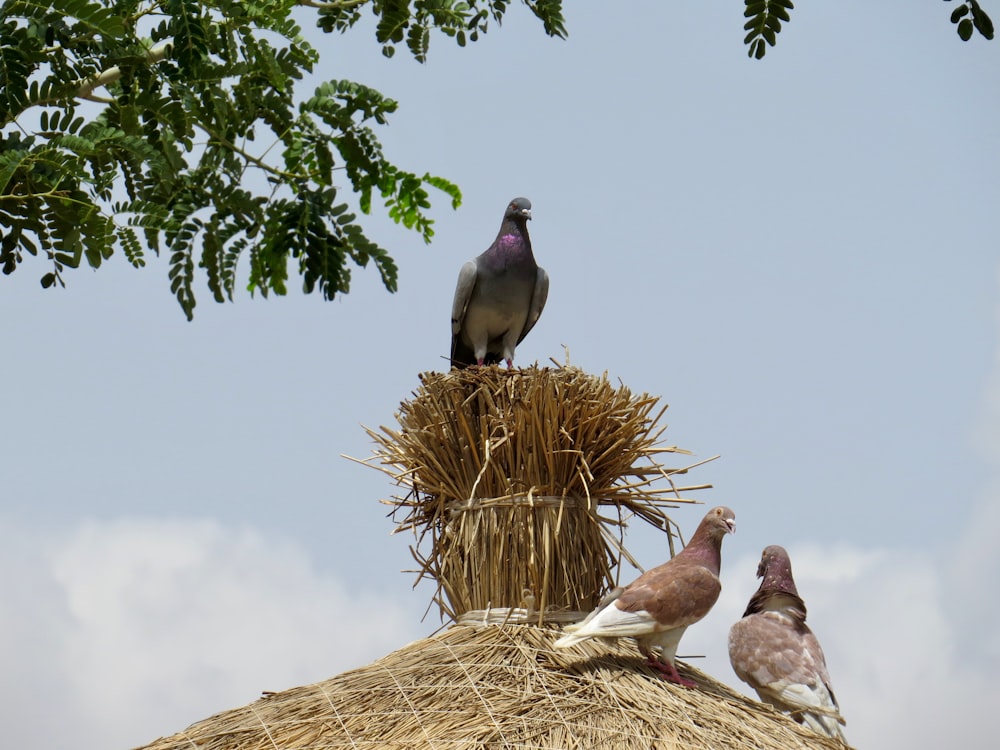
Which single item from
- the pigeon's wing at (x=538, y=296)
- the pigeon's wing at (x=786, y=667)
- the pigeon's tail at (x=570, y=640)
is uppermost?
the pigeon's wing at (x=538, y=296)

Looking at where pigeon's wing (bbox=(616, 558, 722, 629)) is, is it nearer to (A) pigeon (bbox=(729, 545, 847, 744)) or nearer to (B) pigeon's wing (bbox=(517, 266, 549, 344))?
(A) pigeon (bbox=(729, 545, 847, 744))

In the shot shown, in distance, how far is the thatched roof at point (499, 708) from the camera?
385 cm

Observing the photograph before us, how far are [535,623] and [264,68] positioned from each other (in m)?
2.29

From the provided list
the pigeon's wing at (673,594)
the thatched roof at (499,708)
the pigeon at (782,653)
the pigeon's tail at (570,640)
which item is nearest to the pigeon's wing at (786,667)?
the pigeon at (782,653)

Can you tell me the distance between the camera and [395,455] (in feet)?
16.8

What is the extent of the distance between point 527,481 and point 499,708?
3.33 ft

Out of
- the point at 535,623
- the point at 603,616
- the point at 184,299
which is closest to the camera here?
the point at 184,299

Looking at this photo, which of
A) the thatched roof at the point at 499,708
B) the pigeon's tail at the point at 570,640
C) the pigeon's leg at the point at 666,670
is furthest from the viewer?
the pigeon's leg at the point at 666,670

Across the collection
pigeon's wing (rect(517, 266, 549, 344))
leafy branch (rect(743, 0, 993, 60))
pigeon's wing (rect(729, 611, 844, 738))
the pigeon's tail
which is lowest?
pigeon's wing (rect(729, 611, 844, 738))

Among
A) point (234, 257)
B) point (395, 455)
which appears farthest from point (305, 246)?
point (395, 455)

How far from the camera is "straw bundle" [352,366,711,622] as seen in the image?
458 cm

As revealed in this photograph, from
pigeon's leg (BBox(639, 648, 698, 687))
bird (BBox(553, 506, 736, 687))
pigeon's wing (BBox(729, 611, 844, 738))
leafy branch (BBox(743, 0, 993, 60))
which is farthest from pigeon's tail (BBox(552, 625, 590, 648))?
leafy branch (BBox(743, 0, 993, 60))

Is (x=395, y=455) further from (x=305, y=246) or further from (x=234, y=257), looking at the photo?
(x=305, y=246)

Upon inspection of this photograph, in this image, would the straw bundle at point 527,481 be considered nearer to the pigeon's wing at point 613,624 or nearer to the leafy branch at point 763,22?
the pigeon's wing at point 613,624
